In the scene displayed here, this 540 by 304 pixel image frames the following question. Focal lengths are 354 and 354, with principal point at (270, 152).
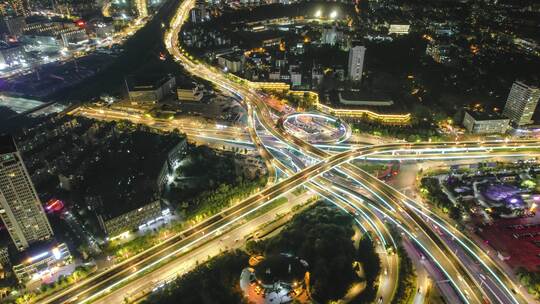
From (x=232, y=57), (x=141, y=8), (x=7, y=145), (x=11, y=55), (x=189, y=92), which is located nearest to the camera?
(x=7, y=145)

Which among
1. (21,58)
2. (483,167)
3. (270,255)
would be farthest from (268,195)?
(21,58)

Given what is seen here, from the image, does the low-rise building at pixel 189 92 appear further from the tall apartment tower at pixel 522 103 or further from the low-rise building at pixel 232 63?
the tall apartment tower at pixel 522 103

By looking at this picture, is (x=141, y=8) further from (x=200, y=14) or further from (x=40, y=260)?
(x=40, y=260)

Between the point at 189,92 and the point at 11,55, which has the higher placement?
the point at 11,55

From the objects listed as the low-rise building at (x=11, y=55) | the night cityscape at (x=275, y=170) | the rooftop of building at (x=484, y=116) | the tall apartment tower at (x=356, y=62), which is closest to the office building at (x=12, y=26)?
the night cityscape at (x=275, y=170)

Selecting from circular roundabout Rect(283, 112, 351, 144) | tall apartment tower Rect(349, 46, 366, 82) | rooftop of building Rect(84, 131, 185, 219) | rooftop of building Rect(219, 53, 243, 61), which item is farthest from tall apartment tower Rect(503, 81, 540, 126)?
rooftop of building Rect(84, 131, 185, 219)

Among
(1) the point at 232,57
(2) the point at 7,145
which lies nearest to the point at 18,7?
(1) the point at 232,57

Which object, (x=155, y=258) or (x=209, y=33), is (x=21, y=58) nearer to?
(x=209, y=33)
